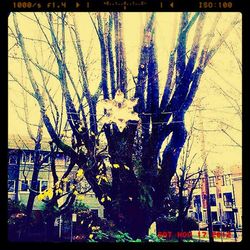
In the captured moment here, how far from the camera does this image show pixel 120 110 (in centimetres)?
138

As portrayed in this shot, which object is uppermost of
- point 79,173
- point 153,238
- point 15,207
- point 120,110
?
point 120,110

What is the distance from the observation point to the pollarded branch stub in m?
1.38

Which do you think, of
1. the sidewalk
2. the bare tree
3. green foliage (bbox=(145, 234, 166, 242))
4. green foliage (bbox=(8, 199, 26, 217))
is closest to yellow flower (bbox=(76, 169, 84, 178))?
the bare tree

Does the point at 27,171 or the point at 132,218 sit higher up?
the point at 27,171

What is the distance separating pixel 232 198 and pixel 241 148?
178 mm

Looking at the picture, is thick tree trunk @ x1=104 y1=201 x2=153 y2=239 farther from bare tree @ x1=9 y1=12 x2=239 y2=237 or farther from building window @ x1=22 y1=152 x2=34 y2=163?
building window @ x1=22 y1=152 x2=34 y2=163

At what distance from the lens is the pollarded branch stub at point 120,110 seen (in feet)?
4.53

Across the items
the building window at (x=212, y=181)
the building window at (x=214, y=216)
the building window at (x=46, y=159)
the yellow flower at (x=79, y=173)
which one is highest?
the building window at (x=46, y=159)

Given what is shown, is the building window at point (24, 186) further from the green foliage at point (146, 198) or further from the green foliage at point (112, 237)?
the green foliage at point (146, 198)

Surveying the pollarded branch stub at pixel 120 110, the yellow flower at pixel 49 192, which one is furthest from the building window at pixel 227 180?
the yellow flower at pixel 49 192

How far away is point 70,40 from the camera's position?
140cm

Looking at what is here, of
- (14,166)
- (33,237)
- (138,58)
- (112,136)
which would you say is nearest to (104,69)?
(138,58)

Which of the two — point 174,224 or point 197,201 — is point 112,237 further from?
point 197,201

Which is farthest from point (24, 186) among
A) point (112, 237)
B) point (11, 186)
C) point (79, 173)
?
point (112, 237)
